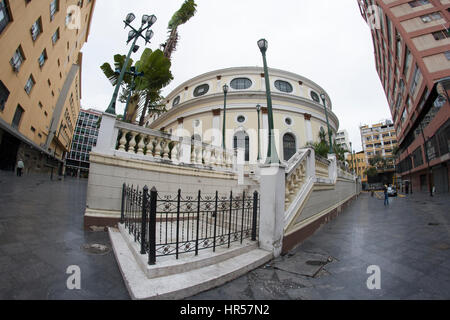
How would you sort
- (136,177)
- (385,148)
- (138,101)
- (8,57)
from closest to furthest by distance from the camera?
(136,177) < (138,101) < (8,57) < (385,148)

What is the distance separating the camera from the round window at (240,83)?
2036 cm

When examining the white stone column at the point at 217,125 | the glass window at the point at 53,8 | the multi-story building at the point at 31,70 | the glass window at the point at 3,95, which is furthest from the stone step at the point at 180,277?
the glass window at the point at 53,8

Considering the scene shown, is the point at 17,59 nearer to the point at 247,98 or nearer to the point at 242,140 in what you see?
the point at 242,140

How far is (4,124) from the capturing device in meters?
11.9

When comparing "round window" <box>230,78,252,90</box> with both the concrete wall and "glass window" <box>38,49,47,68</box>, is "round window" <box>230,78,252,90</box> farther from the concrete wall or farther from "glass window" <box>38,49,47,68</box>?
"glass window" <box>38,49,47,68</box>

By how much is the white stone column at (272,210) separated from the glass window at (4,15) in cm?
1676

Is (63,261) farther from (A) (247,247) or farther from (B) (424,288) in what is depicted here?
(B) (424,288)

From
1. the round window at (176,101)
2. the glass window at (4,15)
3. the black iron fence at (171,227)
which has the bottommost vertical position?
the black iron fence at (171,227)

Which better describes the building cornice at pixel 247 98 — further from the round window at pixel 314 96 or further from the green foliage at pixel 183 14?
A: the green foliage at pixel 183 14

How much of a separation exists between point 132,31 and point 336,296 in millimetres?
9637

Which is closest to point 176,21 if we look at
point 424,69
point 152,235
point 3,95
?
point 3,95

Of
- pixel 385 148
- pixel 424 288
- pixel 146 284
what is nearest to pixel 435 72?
pixel 424 288

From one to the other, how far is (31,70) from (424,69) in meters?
38.1

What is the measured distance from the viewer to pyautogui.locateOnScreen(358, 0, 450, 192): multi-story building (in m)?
18.4
